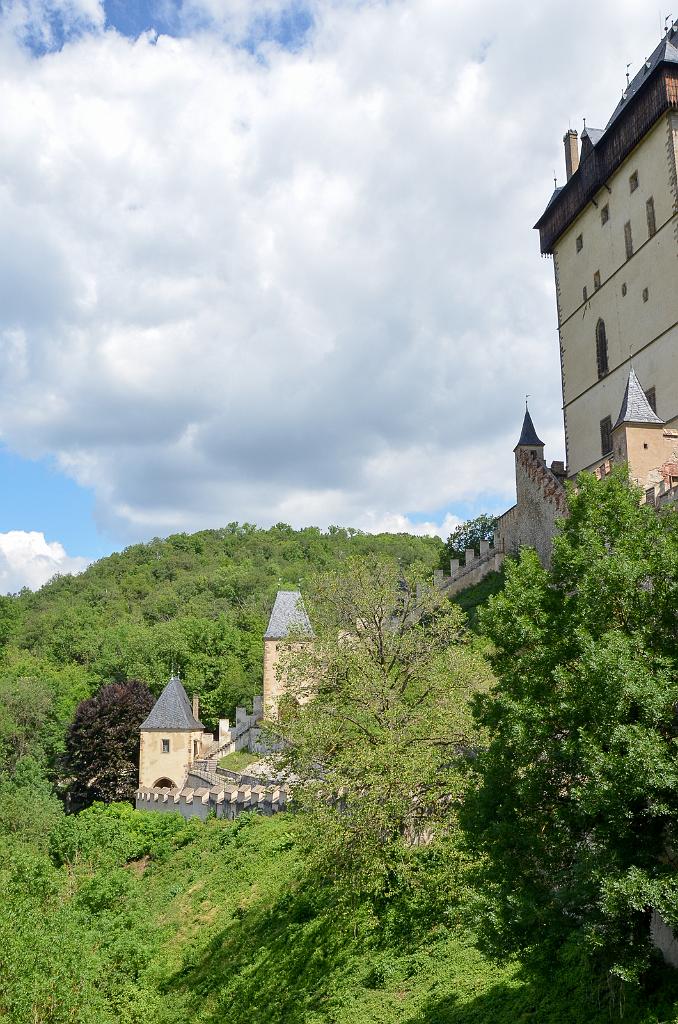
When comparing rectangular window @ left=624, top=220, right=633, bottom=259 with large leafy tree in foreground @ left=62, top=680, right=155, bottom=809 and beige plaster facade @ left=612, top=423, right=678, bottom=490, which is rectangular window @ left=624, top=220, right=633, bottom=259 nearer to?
beige plaster facade @ left=612, top=423, right=678, bottom=490

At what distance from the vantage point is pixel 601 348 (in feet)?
125

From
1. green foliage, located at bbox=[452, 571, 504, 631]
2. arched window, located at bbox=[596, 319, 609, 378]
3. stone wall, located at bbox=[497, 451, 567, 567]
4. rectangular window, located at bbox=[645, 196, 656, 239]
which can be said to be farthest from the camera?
green foliage, located at bbox=[452, 571, 504, 631]

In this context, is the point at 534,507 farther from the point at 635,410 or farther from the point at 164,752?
the point at 164,752

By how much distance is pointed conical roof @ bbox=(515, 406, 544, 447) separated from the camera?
40.0m

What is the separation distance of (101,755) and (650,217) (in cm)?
3738

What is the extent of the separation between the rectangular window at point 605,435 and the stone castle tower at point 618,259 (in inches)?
2.0

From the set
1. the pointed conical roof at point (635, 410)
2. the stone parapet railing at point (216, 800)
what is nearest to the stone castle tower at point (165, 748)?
the stone parapet railing at point (216, 800)

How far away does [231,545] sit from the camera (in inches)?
4697

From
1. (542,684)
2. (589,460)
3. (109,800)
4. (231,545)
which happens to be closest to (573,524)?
(542,684)

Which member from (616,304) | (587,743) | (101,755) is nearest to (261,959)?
(587,743)

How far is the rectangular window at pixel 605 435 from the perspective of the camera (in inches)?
1447

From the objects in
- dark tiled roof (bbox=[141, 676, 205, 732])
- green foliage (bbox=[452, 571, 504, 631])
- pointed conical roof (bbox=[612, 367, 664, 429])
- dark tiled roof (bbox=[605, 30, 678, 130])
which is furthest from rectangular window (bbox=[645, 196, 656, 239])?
dark tiled roof (bbox=[141, 676, 205, 732])

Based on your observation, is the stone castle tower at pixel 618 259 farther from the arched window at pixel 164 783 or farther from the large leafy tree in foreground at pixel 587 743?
the arched window at pixel 164 783

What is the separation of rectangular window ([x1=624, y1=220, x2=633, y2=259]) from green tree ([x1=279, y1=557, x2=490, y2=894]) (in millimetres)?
20845
